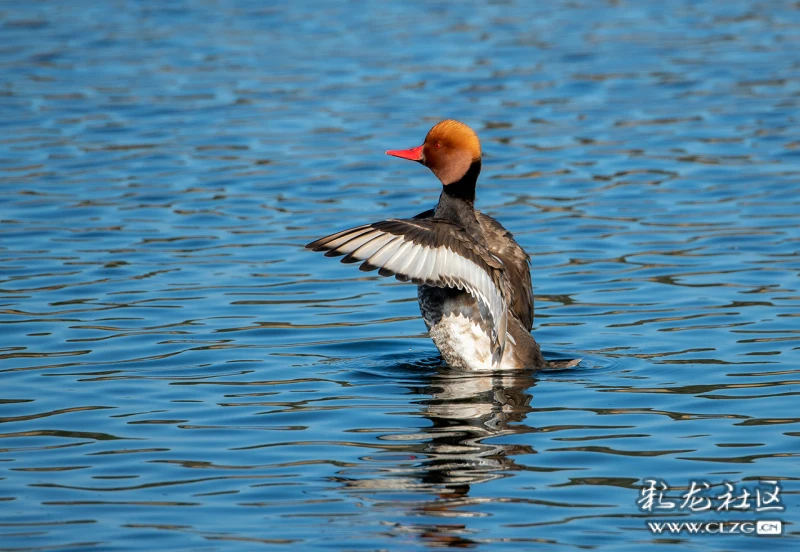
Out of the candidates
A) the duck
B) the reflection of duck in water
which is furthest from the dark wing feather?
the reflection of duck in water

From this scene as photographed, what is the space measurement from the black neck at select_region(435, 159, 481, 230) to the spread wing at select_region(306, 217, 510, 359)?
1.39 feet

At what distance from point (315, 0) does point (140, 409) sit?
18305mm

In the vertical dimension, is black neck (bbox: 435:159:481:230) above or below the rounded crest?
below

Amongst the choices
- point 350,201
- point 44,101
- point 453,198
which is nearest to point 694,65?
point 350,201

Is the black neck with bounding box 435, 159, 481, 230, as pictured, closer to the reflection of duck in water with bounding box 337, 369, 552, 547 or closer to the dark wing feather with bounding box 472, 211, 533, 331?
the dark wing feather with bounding box 472, 211, 533, 331

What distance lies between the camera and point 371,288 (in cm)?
1018

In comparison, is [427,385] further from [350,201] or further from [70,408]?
[350,201]

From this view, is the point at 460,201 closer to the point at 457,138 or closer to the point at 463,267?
the point at 457,138

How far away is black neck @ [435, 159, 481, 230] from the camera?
7891 mm

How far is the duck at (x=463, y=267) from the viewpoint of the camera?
22.8 feet

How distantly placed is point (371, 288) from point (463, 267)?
3.14 meters

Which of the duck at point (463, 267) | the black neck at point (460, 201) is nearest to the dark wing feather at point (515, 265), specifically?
the duck at point (463, 267)

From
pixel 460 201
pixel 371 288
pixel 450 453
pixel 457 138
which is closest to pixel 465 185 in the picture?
pixel 460 201

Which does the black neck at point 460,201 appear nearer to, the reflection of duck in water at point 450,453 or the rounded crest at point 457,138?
the rounded crest at point 457,138
